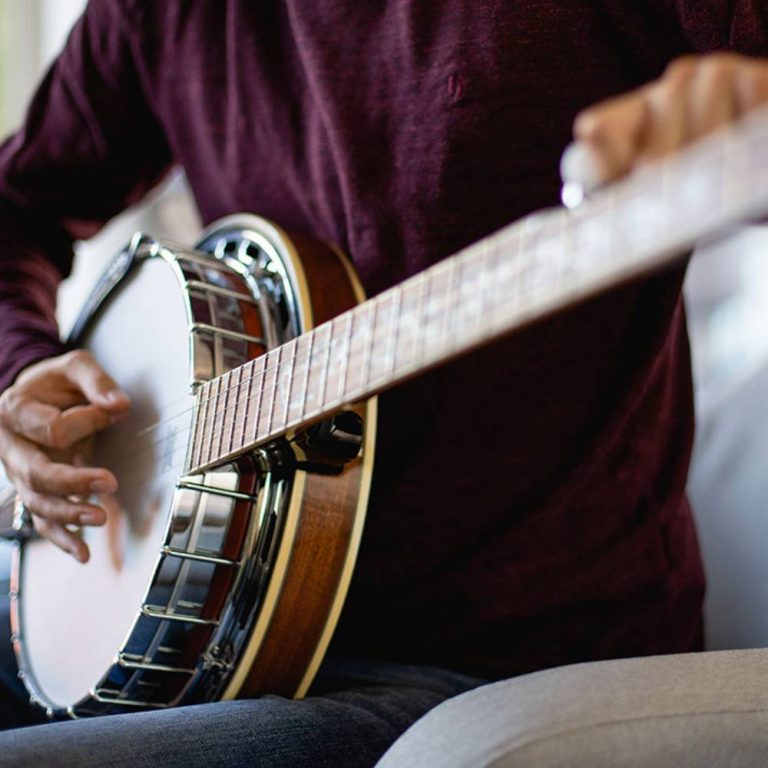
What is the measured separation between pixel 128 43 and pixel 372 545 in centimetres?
59

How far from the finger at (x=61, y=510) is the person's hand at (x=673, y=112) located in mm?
526

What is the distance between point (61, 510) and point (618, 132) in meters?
0.58

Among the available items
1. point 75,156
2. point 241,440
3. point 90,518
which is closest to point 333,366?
point 241,440

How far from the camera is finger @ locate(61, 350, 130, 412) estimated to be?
0.89 m

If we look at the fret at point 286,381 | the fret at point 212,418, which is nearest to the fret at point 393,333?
the fret at point 286,381

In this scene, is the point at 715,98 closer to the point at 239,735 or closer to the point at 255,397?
the point at 255,397

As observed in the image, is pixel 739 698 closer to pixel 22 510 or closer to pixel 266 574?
pixel 266 574

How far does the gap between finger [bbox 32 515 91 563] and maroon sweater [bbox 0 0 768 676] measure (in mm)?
221

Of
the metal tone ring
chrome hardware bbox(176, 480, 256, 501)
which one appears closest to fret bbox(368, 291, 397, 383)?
chrome hardware bbox(176, 480, 256, 501)

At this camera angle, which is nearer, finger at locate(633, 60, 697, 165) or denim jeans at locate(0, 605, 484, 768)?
finger at locate(633, 60, 697, 165)

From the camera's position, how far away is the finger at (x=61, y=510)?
0.84 m

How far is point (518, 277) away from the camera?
19.3 inches

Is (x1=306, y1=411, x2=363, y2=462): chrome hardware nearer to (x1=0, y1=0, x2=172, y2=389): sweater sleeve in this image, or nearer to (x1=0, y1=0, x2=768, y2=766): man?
(x1=0, y1=0, x2=768, y2=766): man

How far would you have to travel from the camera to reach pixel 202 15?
1062 millimetres
